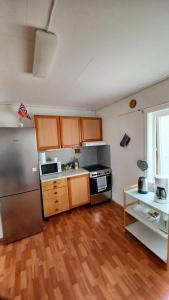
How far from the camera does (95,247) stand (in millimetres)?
1893

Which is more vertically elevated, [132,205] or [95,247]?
[132,205]

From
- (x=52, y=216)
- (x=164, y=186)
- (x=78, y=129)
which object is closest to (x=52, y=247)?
(x=52, y=216)

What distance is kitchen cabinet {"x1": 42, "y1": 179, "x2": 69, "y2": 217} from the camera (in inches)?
98.1

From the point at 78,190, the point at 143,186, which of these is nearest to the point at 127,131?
the point at 143,186

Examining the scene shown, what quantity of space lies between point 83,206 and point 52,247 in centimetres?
120

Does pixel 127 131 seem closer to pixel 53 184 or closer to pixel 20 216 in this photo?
pixel 53 184

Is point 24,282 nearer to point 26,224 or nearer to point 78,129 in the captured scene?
point 26,224

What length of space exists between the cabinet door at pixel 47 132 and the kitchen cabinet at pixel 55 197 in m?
0.73

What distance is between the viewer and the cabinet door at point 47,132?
8.44 feet

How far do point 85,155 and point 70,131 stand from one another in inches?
33.4

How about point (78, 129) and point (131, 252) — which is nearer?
point (131, 252)

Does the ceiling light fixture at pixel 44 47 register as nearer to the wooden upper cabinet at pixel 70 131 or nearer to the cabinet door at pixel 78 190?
the wooden upper cabinet at pixel 70 131

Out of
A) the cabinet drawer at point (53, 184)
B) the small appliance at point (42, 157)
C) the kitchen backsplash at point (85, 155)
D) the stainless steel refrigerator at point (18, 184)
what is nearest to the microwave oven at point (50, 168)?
the small appliance at point (42, 157)

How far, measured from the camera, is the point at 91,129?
3.17 m
